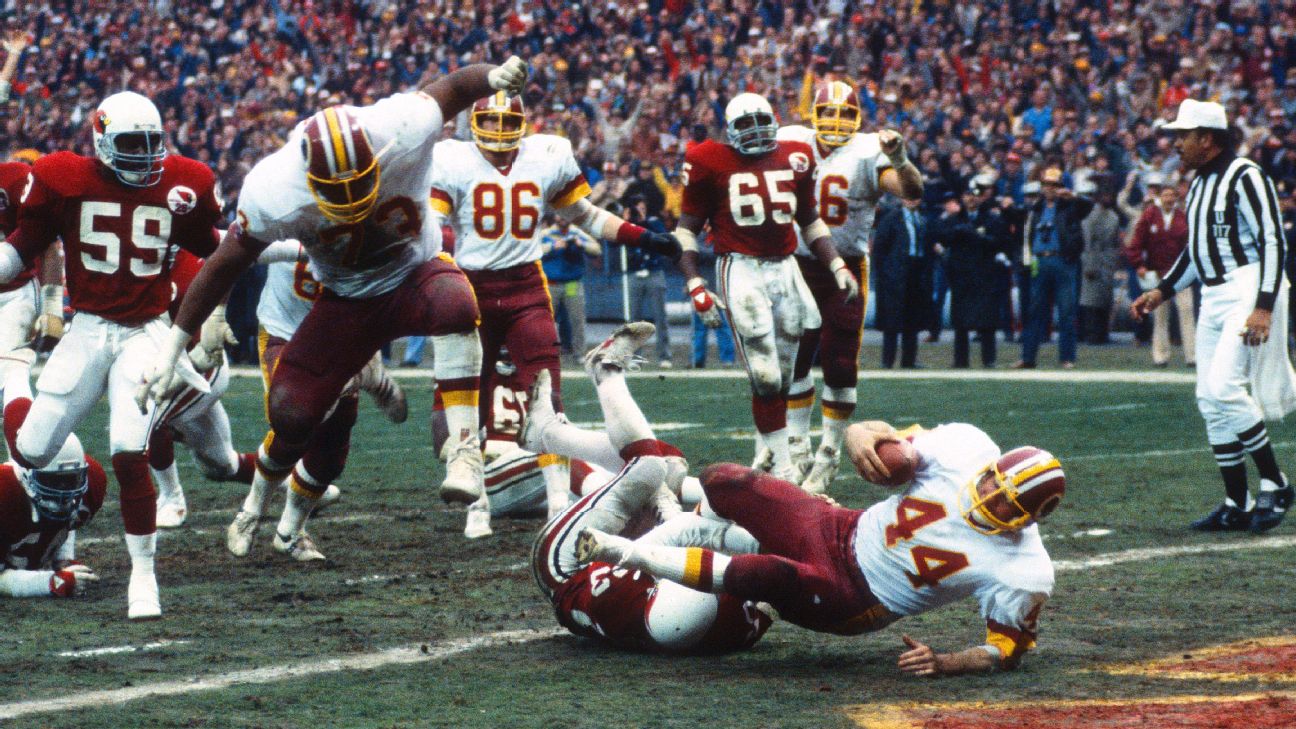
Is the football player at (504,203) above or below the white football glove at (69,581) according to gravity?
above

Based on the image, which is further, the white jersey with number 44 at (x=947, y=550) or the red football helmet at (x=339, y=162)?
the red football helmet at (x=339, y=162)

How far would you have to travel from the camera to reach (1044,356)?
17859 mm

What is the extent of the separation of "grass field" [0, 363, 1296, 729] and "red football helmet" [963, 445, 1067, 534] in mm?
474

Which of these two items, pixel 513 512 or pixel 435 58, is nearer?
pixel 513 512

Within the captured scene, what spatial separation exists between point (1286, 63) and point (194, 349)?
14.8 metres

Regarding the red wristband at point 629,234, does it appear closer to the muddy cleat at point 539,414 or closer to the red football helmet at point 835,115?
the muddy cleat at point 539,414

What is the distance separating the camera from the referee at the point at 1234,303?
25.4 ft

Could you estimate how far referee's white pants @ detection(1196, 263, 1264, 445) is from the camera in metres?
7.75

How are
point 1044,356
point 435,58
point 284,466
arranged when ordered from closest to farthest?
point 284,466 < point 1044,356 < point 435,58

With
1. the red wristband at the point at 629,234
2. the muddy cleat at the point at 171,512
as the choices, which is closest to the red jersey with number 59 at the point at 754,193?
the red wristband at the point at 629,234

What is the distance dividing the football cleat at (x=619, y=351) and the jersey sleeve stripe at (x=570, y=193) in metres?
2.20

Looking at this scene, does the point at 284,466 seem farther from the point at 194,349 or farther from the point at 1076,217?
the point at 1076,217

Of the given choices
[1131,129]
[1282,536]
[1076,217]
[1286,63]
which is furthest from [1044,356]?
[1282,536]

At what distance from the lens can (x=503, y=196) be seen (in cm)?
862
